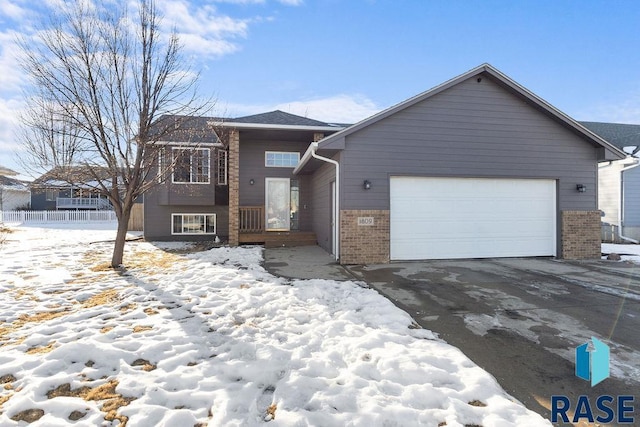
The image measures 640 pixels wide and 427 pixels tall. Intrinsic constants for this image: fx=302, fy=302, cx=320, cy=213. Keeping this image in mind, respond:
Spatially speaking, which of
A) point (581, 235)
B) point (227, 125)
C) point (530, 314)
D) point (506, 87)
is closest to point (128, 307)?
point (530, 314)

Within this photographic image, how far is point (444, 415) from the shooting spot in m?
2.10

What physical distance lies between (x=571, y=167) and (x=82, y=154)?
13.0m

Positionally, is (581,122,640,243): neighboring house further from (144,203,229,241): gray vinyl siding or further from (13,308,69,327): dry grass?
(13,308,69,327): dry grass

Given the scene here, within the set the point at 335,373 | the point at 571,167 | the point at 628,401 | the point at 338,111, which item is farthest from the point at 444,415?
the point at 338,111

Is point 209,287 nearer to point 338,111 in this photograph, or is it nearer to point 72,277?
point 72,277

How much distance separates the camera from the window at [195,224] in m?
13.2

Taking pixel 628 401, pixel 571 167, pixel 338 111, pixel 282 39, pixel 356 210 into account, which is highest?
pixel 338 111

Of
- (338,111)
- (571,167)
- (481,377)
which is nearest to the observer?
(481,377)

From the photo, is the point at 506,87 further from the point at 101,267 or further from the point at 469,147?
the point at 101,267

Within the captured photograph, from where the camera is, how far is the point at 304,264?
7.55 meters

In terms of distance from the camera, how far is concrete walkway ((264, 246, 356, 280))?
6.38 metres

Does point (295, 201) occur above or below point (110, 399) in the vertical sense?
above

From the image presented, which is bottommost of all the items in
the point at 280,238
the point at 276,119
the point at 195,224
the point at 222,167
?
the point at 280,238

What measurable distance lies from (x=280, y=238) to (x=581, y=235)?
919 cm
